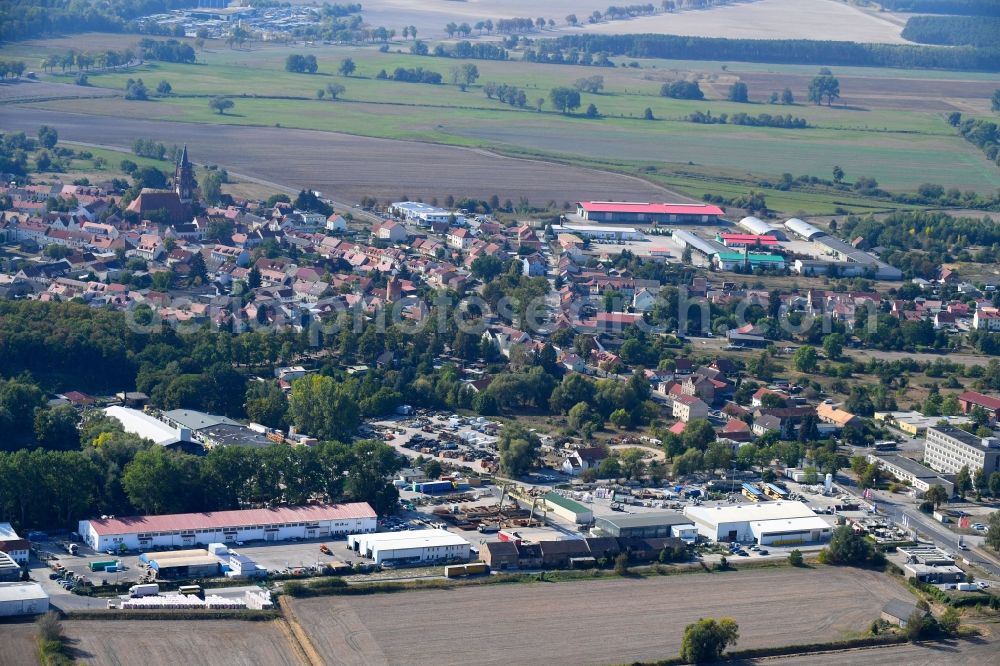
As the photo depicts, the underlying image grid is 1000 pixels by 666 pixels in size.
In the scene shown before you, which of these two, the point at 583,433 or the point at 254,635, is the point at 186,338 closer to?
the point at 583,433

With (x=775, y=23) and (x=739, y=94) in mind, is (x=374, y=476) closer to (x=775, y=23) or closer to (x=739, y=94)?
(x=739, y=94)

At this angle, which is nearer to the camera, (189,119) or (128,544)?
(128,544)

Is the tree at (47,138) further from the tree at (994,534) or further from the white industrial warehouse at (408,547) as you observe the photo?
the tree at (994,534)

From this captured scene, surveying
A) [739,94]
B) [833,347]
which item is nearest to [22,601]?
[833,347]

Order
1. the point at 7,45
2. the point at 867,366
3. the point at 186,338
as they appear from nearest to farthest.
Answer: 1. the point at 186,338
2. the point at 867,366
3. the point at 7,45

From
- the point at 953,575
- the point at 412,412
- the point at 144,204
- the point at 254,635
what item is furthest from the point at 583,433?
the point at 144,204

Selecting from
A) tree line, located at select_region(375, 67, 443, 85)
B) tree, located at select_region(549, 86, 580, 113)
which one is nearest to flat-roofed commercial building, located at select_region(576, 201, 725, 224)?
tree, located at select_region(549, 86, 580, 113)

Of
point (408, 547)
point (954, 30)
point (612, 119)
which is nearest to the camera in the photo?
point (408, 547)
